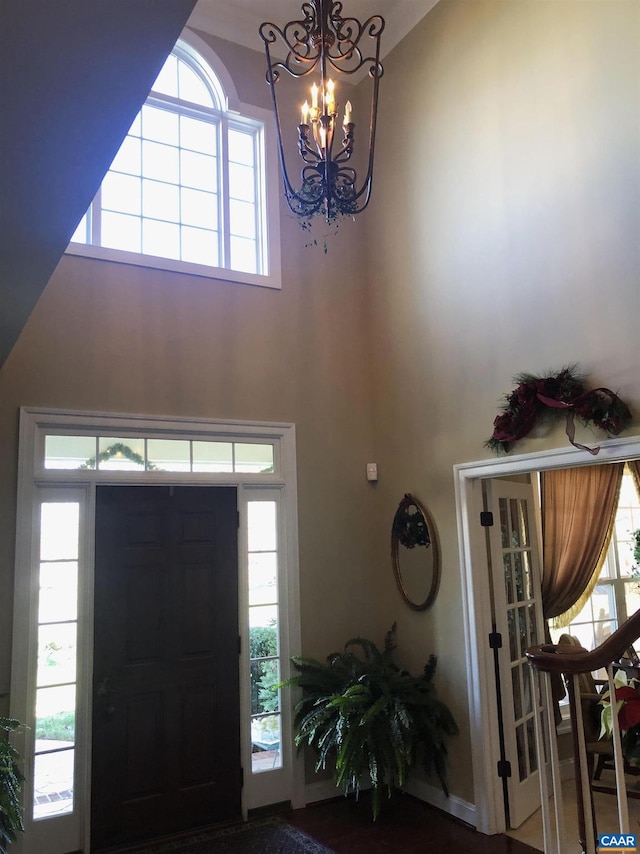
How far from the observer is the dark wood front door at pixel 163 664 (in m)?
3.99

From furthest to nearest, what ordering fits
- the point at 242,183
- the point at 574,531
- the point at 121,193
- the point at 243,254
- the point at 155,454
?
the point at 574,531
the point at 242,183
the point at 243,254
the point at 121,193
the point at 155,454

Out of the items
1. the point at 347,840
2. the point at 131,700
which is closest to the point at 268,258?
the point at 131,700

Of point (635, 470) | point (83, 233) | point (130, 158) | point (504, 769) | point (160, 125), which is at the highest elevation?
point (160, 125)

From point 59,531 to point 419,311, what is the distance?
2.89 meters

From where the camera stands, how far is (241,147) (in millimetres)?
5238

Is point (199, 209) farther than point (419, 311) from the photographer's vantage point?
Yes

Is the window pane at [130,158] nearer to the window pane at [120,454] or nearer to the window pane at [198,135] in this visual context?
the window pane at [198,135]

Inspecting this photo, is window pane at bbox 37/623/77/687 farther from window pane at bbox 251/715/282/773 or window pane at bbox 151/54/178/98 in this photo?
window pane at bbox 151/54/178/98

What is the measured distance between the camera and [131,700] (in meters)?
4.06

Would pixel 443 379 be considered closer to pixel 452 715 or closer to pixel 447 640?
pixel 447 640

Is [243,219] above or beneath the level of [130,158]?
beneath

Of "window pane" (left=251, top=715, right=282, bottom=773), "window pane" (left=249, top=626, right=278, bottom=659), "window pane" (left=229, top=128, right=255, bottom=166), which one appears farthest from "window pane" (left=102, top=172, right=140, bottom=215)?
"window pane" (left=251, top=715, right=282, bottom=773)

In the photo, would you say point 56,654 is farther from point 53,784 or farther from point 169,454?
point 169,454

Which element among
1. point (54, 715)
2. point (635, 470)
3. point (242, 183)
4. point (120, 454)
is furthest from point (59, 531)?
point (635, 470)
